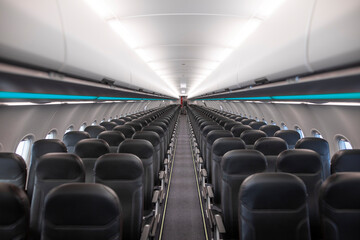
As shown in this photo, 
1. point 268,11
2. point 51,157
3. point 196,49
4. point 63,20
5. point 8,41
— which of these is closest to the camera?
point 8,41

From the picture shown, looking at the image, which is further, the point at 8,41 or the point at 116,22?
the point at 116,22

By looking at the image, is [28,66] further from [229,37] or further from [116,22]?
[229,37]

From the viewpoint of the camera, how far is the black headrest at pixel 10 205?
195cm

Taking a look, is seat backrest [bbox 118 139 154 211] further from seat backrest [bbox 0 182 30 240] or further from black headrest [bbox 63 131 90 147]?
seat backrest [bbox 0 182 30 240]

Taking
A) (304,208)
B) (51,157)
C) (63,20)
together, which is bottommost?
(304,208)

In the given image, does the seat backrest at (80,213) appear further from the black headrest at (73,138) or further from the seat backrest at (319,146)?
the black headrest at (73,138)

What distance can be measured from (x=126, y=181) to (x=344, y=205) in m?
2.37

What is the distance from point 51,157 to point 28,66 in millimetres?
1192

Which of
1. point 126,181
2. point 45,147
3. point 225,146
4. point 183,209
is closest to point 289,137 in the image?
point 225,146

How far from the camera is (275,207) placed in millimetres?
2273

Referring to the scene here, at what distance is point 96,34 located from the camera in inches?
153

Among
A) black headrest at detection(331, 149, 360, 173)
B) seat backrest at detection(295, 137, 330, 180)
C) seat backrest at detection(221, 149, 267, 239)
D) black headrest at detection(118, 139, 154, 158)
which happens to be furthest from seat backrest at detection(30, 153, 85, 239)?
seat backrest at detection(295, 137, 330, 180)

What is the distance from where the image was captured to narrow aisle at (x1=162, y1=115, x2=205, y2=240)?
15.4 feet

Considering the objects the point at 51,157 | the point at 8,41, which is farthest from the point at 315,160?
the point at 8,41
